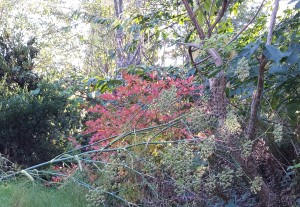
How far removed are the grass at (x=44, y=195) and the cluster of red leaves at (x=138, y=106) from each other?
673 mm

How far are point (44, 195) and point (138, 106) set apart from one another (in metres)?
1.16

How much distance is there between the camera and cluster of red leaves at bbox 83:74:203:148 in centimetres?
328

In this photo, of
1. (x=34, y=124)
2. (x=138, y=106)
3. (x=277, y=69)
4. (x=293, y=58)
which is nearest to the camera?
(x=293, y=58)

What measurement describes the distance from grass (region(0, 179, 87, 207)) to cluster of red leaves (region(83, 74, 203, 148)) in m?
0.67

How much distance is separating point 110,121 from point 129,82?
41 centimetres

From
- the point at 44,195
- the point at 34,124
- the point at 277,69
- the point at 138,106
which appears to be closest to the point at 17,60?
the point at 34,124

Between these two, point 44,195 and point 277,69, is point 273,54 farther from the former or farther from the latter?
point 44,195

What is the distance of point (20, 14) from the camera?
47.3 ft

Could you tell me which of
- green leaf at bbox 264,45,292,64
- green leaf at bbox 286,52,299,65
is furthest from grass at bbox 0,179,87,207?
green leaf at bbox 286,52,299,65

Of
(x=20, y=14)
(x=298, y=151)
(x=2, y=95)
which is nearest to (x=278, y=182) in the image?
(x=298, y=151)

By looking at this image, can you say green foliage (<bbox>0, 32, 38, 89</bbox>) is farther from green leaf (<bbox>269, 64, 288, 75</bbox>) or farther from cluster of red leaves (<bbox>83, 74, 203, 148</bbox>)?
green leaf (<bbox>269, 64, 288, 75</bbox>)

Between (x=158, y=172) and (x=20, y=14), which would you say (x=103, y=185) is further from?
(x=20, y=14)

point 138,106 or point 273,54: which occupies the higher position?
point 273,54

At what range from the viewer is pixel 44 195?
267 cm
